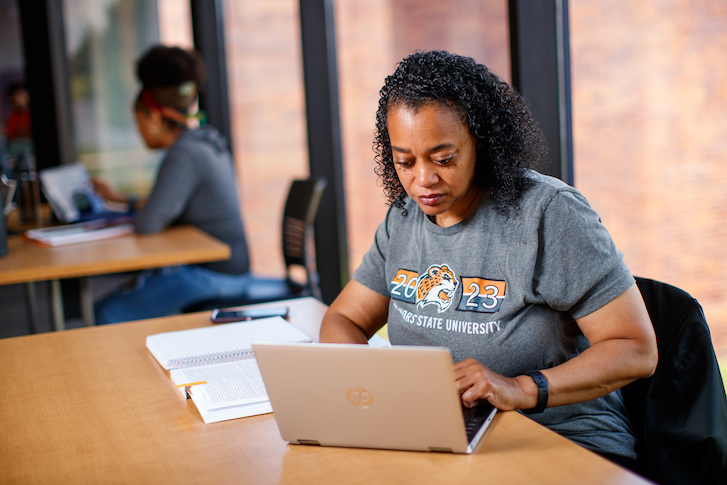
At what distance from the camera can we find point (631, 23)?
1.84 m

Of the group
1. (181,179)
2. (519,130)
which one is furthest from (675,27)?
(181,179)

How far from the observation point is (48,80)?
197 inches

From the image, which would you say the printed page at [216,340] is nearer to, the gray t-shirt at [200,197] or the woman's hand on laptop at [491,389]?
the woman's hand on laptop at [491,389]

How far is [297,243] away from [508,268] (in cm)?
175

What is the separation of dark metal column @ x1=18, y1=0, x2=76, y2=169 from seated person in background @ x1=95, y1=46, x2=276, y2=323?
7.38 feet

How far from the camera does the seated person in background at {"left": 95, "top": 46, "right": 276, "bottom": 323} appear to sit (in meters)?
2.80

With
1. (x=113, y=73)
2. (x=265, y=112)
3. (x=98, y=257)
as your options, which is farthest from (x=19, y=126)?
(x=98, y=257)

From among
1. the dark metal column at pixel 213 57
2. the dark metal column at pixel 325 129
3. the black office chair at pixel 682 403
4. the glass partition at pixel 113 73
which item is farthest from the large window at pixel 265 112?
the black office chair at pixel 682 403

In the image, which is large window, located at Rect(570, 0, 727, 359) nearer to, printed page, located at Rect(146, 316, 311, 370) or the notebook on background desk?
printed page, located at Rect(146, 316, 311, 370)

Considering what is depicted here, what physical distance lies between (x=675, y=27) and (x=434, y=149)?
90 centimetres

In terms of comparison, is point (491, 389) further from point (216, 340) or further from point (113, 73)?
point (113, 73)

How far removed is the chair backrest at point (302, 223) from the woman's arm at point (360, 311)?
1.24m

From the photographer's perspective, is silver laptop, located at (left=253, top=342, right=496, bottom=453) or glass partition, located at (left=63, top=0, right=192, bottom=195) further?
glass partition, located at (left=63, top=0, right=192, bottom=195)

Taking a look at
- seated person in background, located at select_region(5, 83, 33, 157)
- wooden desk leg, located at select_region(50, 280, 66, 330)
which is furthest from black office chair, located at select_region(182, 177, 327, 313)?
seated person in background, located at select_region(5, 83, 33, 157)
